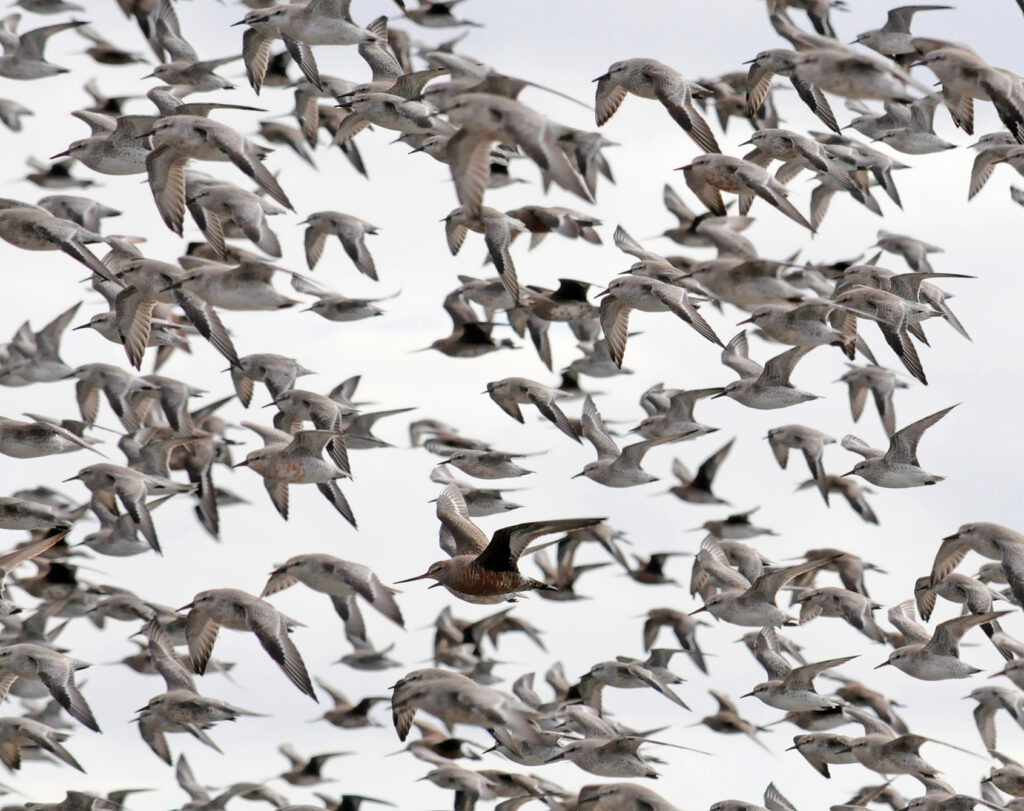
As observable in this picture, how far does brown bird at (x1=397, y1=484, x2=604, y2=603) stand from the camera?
50.6ft

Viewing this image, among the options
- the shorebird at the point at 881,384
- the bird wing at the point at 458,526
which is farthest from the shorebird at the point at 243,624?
the shorebird at the point at 881,384

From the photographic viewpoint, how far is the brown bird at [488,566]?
50.6ft

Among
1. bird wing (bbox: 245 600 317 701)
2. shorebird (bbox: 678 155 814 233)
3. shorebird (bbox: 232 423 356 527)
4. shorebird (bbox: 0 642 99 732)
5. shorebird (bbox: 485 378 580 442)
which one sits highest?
shorebird (bbox: 678 155 814 233)

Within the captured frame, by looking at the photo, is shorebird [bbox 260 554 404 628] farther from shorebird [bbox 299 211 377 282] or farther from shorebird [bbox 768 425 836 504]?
shorebird [bbox 768 425 836 504]

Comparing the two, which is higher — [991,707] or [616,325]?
[616,325]

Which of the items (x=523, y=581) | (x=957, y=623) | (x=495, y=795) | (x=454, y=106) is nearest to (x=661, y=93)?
(x=454, y=106)

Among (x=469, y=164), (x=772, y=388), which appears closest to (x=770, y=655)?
(x=772, y=388)

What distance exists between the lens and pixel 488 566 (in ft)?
52.3

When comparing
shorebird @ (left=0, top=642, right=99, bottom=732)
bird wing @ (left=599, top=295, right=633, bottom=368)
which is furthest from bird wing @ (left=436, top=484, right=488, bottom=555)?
shorebird @ (left=0, top=642, right=99, bottom=732)

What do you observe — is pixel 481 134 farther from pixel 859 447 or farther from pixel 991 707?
pixel 991 707

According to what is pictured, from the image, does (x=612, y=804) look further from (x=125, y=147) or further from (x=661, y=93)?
(x=125, y=147)

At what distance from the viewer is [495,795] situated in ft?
73.0

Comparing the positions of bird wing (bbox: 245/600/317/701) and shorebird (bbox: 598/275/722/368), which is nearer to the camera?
bird wing (bbox: 245/600/317/701)

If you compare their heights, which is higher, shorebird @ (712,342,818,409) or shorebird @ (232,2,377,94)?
shorebird @ (232,2,377,94)
